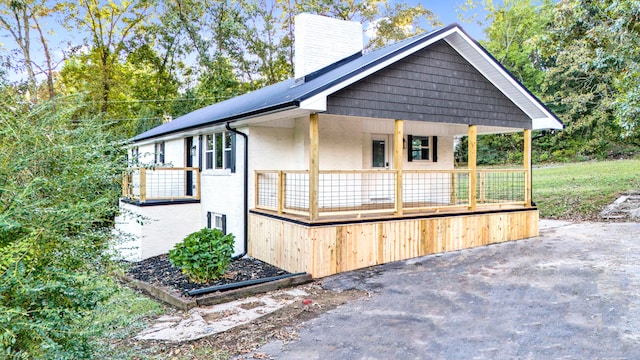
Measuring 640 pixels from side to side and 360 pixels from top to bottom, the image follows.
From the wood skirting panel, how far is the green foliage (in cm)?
502

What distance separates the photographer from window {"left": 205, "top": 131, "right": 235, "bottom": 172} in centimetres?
1086

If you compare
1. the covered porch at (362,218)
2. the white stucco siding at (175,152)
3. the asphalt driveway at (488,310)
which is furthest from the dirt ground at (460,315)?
the white stucco siding at (175,152)

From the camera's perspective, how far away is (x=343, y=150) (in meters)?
10.8

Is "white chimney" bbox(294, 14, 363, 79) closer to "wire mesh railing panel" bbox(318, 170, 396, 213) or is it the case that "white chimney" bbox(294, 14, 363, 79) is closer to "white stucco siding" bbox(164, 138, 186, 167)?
"wire mesh railing panel" bbox(318, 170, 396, 213)

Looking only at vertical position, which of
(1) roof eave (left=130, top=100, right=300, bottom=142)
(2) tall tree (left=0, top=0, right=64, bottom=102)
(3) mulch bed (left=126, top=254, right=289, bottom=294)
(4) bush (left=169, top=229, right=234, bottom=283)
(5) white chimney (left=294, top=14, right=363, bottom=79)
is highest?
(2) tall tree (left=0, top=0, right=64, bottom=102)

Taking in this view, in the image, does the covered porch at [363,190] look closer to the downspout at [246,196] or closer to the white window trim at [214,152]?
the downspout at [246,196]

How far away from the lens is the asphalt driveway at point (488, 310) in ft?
14.9

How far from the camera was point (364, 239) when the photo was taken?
8.45 metres

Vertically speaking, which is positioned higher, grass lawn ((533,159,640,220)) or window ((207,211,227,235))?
grass lawn ((533,159,640,220))

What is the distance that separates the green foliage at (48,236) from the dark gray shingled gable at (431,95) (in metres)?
5.53

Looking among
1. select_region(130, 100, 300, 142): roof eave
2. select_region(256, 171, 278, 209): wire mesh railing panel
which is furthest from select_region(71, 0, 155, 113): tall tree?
select_region(256, 171, 278, 209): wire mesh railing panel

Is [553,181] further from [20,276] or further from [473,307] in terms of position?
[20,276]

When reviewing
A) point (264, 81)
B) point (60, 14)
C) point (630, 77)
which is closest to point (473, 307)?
point (630, 77)

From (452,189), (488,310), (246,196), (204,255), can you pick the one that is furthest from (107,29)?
(488,310)
